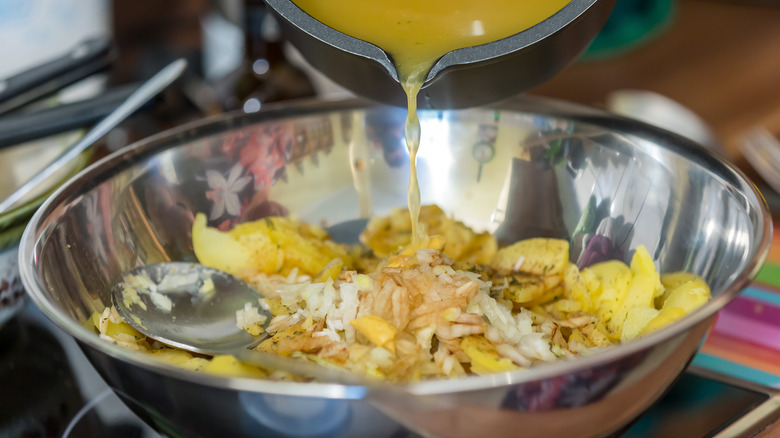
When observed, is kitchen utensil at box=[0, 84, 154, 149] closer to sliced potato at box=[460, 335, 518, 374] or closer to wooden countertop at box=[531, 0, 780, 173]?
sliced potato at box=[460, 335, 518, 374]

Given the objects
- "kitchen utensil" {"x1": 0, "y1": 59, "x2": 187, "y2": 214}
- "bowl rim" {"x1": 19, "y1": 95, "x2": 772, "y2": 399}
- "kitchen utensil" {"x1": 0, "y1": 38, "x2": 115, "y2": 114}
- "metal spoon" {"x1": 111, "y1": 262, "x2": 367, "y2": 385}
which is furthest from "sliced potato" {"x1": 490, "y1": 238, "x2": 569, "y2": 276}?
"kitchen utensil" {"x1": 0, "y1": 38, "x2": 115, "y2": 114}

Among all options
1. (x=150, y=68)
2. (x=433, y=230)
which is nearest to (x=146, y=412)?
(x=433, y=230)

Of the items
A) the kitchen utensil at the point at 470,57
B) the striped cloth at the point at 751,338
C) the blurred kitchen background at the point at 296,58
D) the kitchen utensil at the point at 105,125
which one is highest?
the kitchen utensil at the point at 470,57

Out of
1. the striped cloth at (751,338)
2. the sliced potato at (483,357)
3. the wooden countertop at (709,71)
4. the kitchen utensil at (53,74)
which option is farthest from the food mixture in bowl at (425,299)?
the wooden countertop at (709,71)

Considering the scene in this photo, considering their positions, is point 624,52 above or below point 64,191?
below

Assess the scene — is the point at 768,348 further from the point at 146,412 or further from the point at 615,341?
the point at 146,412

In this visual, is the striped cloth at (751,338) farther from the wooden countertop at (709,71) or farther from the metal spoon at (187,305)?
the wooden countertop at (709,71)

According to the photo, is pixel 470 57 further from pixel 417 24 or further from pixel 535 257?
pixel 535 257
